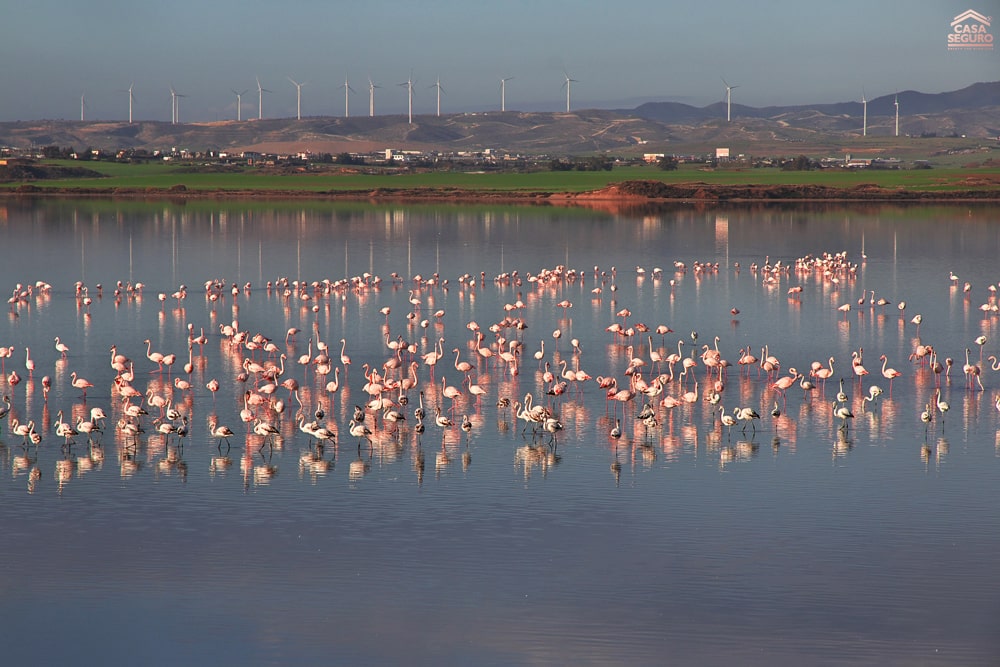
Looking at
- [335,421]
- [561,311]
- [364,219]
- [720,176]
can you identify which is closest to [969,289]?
[561,311]

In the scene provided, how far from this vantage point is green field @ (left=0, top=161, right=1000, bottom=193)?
127562 mm

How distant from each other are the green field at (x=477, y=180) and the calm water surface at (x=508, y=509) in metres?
90.8

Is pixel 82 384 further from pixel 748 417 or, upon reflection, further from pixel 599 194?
pixel 599 194

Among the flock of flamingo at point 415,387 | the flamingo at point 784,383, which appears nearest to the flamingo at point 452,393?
the flock of flamingo at point 415,387

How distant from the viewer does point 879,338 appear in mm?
34344

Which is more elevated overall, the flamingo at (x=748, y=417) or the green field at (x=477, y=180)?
the green field at (x=477, y=180)

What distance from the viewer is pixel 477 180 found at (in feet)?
490

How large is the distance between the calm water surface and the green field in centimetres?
9084

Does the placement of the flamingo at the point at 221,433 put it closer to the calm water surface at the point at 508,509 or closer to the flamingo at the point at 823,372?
the calm water surface at the point at 508,509

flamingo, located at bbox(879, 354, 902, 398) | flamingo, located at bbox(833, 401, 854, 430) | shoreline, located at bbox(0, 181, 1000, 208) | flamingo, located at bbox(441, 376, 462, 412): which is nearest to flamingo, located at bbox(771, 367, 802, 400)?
flamingo, located at bbox(833, 401, 854, 430)

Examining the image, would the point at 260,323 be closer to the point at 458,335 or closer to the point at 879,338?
A: the point at 458,335

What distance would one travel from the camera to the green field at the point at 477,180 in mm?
127562

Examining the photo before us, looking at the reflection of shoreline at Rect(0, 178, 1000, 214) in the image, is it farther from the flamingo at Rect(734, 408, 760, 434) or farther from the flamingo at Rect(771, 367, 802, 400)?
the flamingo at Rect(734, 408, 760, 434)

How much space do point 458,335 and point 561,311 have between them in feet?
20.7
